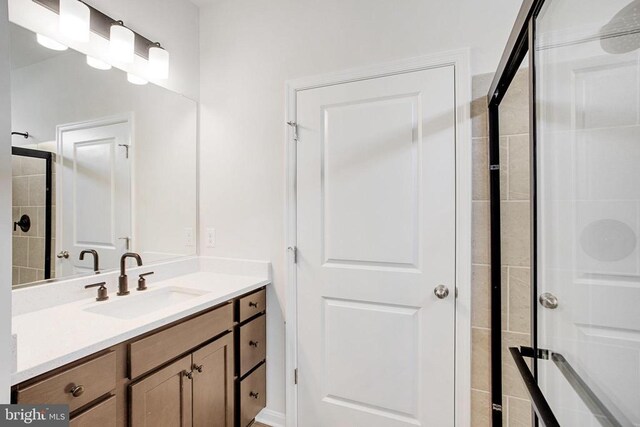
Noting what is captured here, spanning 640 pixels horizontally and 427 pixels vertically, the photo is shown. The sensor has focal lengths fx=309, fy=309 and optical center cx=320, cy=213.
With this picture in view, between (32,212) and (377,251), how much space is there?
1.59 m

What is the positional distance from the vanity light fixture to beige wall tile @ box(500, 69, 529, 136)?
6.25 ft

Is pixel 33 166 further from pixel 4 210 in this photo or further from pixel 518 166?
pixel 518 166

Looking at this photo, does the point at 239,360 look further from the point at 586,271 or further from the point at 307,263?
the point at 586,271

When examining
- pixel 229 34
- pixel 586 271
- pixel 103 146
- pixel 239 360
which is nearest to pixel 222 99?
pixel 229 34

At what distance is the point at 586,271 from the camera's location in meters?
0.62

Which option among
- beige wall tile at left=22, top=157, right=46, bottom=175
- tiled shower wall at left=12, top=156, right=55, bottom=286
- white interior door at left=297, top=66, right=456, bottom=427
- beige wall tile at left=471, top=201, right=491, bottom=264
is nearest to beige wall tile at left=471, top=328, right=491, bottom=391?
white interior door at left=297, top=66, right=456, bottom=427

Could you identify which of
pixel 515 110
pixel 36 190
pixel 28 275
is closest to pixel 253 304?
pixel 28 275

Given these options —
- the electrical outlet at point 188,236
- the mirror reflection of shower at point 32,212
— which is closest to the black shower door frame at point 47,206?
the mirror reflection of shower at point 32,212

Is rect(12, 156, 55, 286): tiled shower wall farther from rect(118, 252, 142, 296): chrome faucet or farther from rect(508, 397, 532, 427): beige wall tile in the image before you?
rect(508, 397, 532, 427): beige wall tile

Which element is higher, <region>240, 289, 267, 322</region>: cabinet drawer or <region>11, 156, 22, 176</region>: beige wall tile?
<region>11, 156, 22, 176</region>: beige wall tile

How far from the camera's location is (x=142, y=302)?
5.29 ft

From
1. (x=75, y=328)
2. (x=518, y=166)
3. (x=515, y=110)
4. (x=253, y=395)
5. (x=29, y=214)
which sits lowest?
(x=253, y=395)

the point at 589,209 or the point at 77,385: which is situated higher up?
the point at 589,209

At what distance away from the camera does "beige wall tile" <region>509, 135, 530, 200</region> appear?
50.8 inches
